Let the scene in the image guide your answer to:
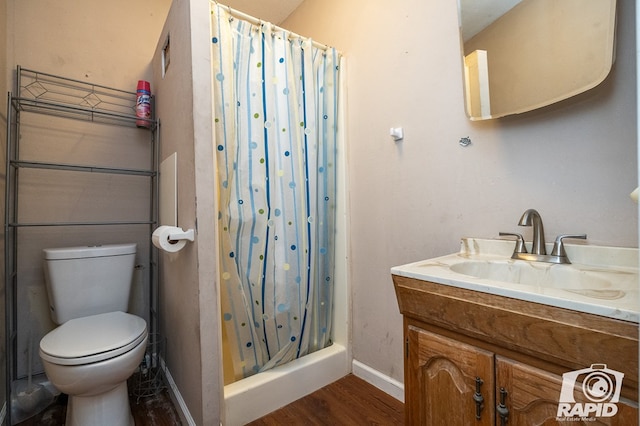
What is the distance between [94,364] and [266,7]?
2288 millimetres

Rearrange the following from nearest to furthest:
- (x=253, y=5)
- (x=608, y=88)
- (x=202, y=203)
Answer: (x=608, y=88) → (x=202, y=203) → (x=253, y=5)

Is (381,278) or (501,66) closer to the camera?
(501,66)

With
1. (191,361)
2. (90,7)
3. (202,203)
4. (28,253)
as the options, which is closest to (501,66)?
(202,203)

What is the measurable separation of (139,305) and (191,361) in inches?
34.1

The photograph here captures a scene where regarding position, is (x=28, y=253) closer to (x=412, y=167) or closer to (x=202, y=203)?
(x=202, y=203)

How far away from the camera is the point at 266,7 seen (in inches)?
79.0

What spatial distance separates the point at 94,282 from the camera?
1508 millimetres

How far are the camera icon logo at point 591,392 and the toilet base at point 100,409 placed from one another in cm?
158

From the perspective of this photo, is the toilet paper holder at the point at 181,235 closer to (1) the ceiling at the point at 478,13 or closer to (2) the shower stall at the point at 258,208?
(2) the shower stall at the point at 258,208

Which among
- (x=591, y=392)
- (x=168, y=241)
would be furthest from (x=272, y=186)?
(x=591, y=392)

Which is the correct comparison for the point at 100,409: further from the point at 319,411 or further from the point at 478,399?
the point at 478,399

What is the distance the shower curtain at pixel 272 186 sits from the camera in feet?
4.24

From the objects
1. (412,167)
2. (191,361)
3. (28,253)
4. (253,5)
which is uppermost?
(253,5)

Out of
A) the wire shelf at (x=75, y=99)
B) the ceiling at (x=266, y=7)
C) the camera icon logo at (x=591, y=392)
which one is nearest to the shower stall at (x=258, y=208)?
the wire shelf at (x=75, y=99)
